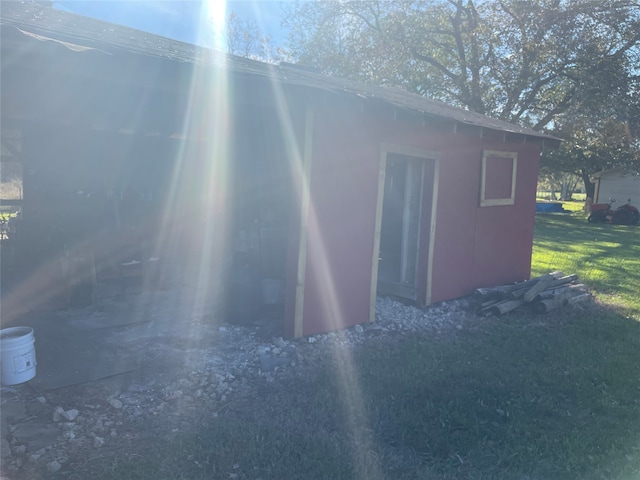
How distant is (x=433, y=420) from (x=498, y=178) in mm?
5294

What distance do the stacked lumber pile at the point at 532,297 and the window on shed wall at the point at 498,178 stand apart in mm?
1411

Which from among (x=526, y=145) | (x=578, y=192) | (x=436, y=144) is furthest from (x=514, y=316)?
(x=578, y=192)

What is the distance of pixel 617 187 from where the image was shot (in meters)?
28.4

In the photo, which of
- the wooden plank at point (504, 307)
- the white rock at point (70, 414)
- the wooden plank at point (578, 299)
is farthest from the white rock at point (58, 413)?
the wooden plank at point (578, 299)

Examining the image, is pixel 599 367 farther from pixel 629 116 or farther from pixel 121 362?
pixel 629 116

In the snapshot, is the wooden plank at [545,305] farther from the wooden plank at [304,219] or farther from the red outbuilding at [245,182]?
the wooden plank at [304,219]

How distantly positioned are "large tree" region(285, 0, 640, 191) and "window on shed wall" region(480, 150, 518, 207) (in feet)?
34.8

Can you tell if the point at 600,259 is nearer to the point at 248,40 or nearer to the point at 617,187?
the point at 248,40

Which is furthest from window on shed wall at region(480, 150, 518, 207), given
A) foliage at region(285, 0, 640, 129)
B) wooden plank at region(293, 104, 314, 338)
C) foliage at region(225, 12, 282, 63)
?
foliage at region(225, 12, 282, 63)

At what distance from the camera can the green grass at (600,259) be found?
8102 mm

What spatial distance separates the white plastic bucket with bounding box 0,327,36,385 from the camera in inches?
149

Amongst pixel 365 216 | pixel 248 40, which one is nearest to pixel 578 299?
pixel 365 216

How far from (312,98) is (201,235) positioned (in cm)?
530

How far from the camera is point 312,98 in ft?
14.9
